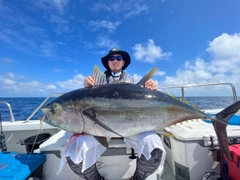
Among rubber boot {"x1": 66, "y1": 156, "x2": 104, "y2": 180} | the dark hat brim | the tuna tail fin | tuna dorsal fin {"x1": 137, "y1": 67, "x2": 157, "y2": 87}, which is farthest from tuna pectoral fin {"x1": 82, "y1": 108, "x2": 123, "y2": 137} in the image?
the dark hat brim

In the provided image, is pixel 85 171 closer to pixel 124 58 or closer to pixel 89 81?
pixel 89 81

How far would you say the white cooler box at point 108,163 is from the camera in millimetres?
2297

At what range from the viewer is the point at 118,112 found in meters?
1.78

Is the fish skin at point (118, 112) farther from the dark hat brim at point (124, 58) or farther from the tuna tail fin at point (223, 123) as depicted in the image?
the dark hat brim at point (124, 58)

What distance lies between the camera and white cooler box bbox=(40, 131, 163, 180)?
230cm

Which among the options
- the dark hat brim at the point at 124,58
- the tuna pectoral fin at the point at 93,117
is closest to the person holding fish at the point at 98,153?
the tuna pectoral fin at the point at 93,117

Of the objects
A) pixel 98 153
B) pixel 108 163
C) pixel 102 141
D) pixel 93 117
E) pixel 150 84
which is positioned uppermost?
pixel 150 84

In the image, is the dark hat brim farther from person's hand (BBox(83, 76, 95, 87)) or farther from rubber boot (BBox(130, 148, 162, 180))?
rubber boot (BBox(130, 148, 162, 180))

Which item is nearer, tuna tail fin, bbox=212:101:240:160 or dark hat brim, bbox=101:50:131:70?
tuna tail fin, bbox=212:101:240:160

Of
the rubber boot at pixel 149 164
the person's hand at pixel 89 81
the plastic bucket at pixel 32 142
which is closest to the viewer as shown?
the rubber boot at pixel 149 164

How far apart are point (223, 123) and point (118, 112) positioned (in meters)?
1.26

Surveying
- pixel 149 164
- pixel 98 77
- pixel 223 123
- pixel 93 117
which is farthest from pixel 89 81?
pixel 223 123

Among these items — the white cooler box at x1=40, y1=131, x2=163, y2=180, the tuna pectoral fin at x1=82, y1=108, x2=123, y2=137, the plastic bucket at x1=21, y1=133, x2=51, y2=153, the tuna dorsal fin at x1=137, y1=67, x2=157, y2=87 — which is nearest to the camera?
the tuna pectoral fin at x1=82, y1=108, x2=123, y2=137

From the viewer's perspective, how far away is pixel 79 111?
1.77 metres
